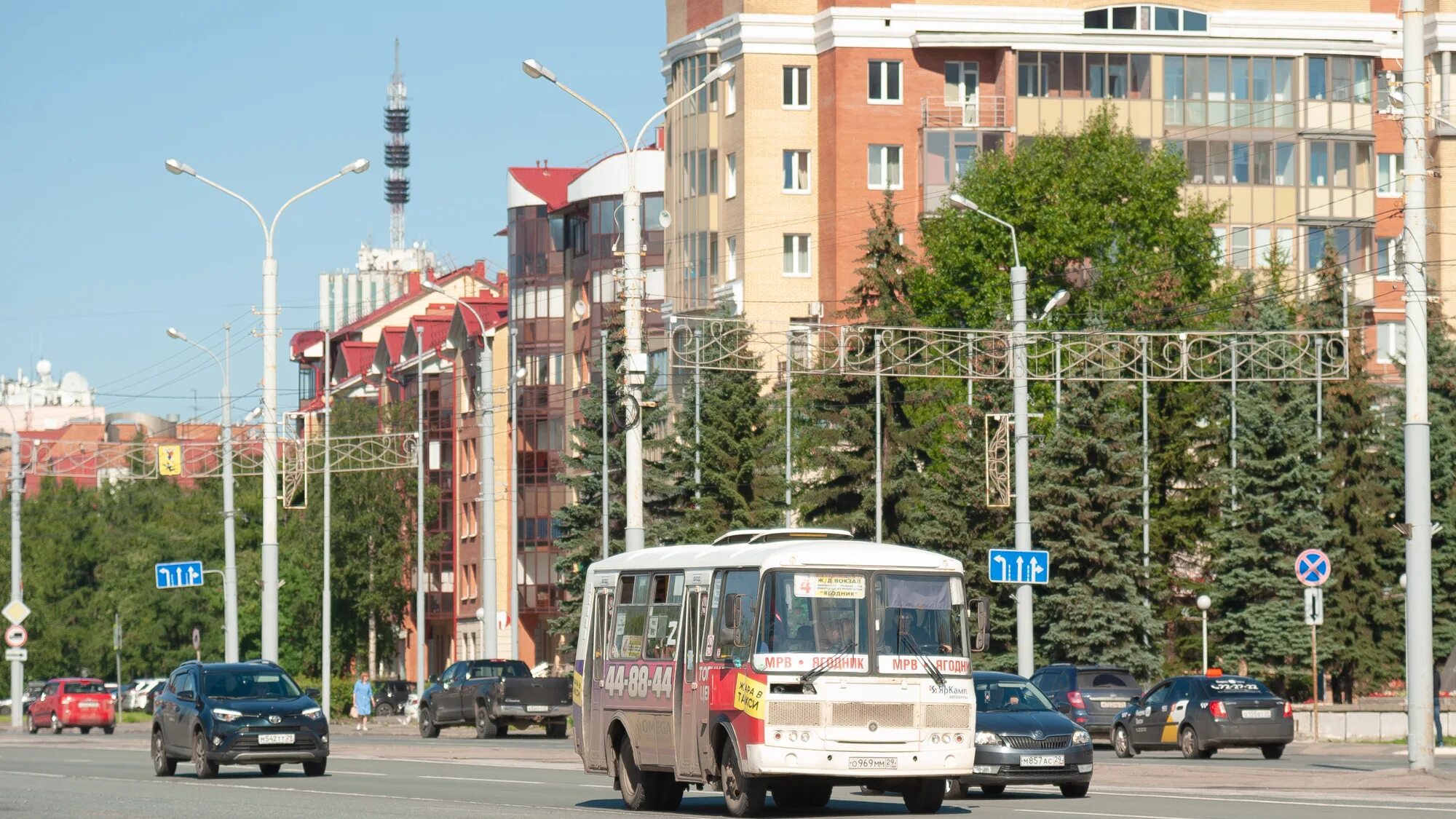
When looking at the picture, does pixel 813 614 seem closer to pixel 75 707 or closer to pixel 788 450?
pixel 788 450

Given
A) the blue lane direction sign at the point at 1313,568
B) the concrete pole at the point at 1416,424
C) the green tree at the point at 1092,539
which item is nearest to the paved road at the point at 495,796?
the concrete pole at the point at 1416,424

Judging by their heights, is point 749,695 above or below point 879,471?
below

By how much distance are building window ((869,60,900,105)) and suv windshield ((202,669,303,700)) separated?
53.7 m

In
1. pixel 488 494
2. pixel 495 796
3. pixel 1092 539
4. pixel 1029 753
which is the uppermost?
pixel 488 494

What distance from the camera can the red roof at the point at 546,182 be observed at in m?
97.7

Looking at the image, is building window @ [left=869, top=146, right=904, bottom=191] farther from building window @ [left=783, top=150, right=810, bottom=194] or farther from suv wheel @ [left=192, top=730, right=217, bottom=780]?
suv wheel @ [left=192, top=730, right=217, bottom=780]

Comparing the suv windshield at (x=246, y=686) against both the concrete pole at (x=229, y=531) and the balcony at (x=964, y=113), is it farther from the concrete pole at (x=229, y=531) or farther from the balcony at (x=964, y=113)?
the balcony at (x=964, y=113)

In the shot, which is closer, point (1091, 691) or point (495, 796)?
point (495, 796)

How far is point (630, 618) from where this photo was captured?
24.4 m

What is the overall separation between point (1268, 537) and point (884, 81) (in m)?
28.5

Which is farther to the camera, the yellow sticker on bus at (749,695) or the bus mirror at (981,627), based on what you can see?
the bus mirror at (981,627)

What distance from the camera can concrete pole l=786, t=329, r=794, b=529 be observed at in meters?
63.2

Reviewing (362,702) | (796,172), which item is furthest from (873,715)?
(796,172)

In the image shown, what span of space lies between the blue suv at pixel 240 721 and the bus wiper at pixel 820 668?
38.2 ft
